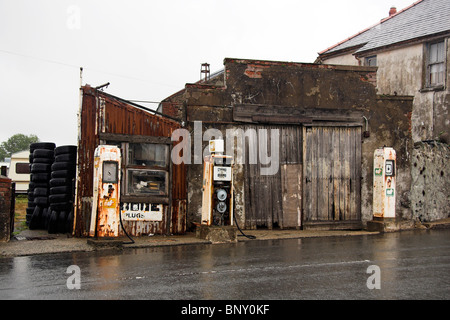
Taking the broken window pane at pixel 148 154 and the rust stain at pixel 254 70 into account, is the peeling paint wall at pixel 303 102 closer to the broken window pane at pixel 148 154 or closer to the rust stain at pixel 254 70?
the rust stain at pixel 254 70

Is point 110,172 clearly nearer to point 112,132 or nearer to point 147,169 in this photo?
point 112,132

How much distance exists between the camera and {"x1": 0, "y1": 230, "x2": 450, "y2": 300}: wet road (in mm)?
5781

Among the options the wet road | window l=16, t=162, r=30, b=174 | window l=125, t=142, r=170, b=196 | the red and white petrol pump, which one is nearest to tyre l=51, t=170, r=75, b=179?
window l=125, t=142, r=170, b=196

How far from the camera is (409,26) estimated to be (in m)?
21.8

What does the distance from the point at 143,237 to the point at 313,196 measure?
5.48 m

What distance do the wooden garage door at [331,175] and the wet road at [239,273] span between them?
4522 mm

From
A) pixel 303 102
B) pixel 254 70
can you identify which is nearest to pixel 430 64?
pixel 303 102

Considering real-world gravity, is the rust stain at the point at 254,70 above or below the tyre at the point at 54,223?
above

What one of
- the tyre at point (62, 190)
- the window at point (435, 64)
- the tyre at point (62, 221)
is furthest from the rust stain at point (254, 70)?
the window at point (435, 64)

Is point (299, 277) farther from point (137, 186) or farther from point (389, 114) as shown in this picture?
point (389, 114)

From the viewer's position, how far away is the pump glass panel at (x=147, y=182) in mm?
12992

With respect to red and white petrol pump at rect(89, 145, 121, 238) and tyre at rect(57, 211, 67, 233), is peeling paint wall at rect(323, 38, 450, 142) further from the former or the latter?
tyre at rect(57, 211, 67, 233)

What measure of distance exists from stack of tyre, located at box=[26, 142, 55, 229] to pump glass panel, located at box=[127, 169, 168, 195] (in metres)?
3.33
